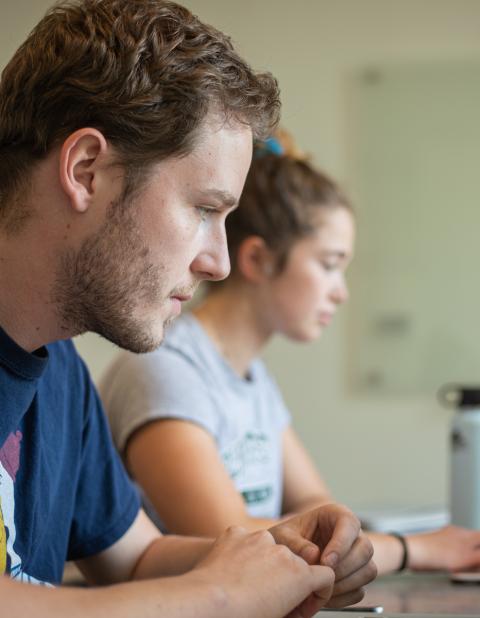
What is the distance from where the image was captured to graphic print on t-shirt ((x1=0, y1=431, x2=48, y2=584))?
0.87 m

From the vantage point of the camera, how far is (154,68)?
88cm

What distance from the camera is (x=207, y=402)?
1465 millimetres

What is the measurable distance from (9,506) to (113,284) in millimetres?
236

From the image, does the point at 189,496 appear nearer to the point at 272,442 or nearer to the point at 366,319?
the point at 272,442

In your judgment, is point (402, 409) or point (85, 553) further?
point (402, 409)

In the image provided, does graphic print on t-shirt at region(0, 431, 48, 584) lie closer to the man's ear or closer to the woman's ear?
the man's ear

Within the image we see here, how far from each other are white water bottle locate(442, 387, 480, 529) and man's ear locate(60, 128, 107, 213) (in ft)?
2.66

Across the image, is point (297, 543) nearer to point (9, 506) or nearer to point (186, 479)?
point (9, 506)

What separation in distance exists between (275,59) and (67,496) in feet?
7.78

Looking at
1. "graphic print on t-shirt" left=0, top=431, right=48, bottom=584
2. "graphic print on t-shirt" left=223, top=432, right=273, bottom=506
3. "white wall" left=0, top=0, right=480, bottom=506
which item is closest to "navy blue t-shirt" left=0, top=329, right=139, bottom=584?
"graphic print on t-shirt" left=0, top=431, right=48, bottom=584

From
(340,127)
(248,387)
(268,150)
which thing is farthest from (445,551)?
(340,127)

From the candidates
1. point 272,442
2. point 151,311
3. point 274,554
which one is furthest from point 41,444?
point 272,442

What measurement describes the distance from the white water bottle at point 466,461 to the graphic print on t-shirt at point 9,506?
75cm

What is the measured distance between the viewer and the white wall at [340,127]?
307cm
